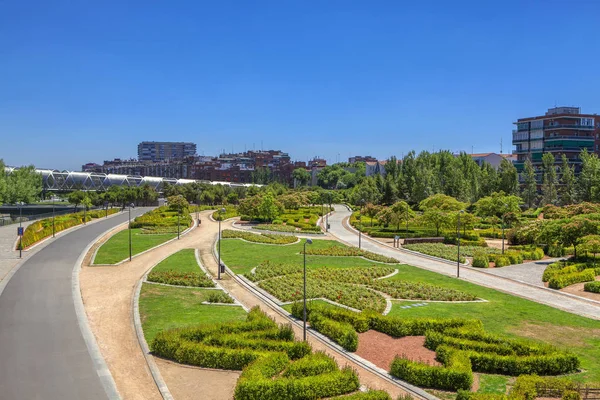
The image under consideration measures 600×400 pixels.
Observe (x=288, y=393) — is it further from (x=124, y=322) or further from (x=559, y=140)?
(x=559, y=140)

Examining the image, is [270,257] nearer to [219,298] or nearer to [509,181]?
[219,298]

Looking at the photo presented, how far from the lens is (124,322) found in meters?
28.4

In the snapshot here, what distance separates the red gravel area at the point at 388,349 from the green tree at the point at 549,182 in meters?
82.0

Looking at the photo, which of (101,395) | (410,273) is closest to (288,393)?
(101,395)

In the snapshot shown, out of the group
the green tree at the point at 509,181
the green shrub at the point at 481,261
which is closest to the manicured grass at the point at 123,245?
the green shrub at the point at 481,261

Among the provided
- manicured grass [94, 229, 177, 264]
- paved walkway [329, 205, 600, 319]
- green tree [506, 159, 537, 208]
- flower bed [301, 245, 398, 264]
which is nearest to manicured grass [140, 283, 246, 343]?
manicured grass [94, 229, 177, 264]

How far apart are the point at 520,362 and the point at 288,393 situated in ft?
33.9

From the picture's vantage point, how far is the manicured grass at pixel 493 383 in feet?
64.5

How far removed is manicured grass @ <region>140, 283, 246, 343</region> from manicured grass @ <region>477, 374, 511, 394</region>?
528 inches

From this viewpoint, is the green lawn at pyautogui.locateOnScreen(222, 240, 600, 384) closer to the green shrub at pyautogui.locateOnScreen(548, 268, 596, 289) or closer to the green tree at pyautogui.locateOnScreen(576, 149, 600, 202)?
the green shrub at pyautogui.locateOnScreen(548, 268, 596, 289)

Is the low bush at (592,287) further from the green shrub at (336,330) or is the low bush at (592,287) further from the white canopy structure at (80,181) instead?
the white canopy structure at (80,181)

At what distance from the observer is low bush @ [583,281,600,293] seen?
118ft

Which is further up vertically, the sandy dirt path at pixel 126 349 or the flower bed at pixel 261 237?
the flower bed at pixel 261 237

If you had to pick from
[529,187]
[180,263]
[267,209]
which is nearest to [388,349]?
[180,263]
